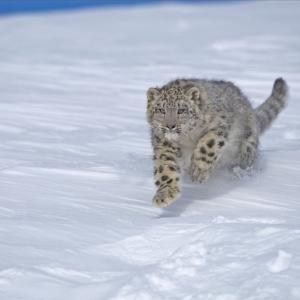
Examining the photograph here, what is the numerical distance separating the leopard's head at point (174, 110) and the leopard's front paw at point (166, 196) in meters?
0.53

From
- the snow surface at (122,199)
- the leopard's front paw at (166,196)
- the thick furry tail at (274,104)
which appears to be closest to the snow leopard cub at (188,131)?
the leopard's front paw at (166,196)

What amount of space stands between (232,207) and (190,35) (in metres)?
14.3

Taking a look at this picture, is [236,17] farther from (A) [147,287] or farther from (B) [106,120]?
(A) [147,287]

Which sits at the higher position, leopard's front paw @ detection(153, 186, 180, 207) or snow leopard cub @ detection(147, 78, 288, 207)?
snow leopard cub @ detection(147, 78, 288, 207)

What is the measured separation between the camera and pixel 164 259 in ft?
17.9

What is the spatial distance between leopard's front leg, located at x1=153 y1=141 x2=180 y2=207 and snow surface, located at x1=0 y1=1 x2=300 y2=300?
0.14 metres

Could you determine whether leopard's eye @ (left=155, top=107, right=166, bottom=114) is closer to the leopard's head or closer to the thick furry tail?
the leopard's head

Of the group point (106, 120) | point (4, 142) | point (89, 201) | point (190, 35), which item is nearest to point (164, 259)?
point (89, 201)

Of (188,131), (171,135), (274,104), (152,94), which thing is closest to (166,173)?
(171,135)

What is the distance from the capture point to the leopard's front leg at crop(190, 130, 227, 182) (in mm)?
7301

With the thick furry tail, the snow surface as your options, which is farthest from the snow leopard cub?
the thick furry tail

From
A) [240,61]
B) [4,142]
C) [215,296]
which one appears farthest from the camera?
[240,61]

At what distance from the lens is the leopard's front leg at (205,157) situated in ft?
24.0

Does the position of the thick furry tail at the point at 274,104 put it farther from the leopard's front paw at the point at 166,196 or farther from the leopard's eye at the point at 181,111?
the leopard's front paw at the point at 166,196
